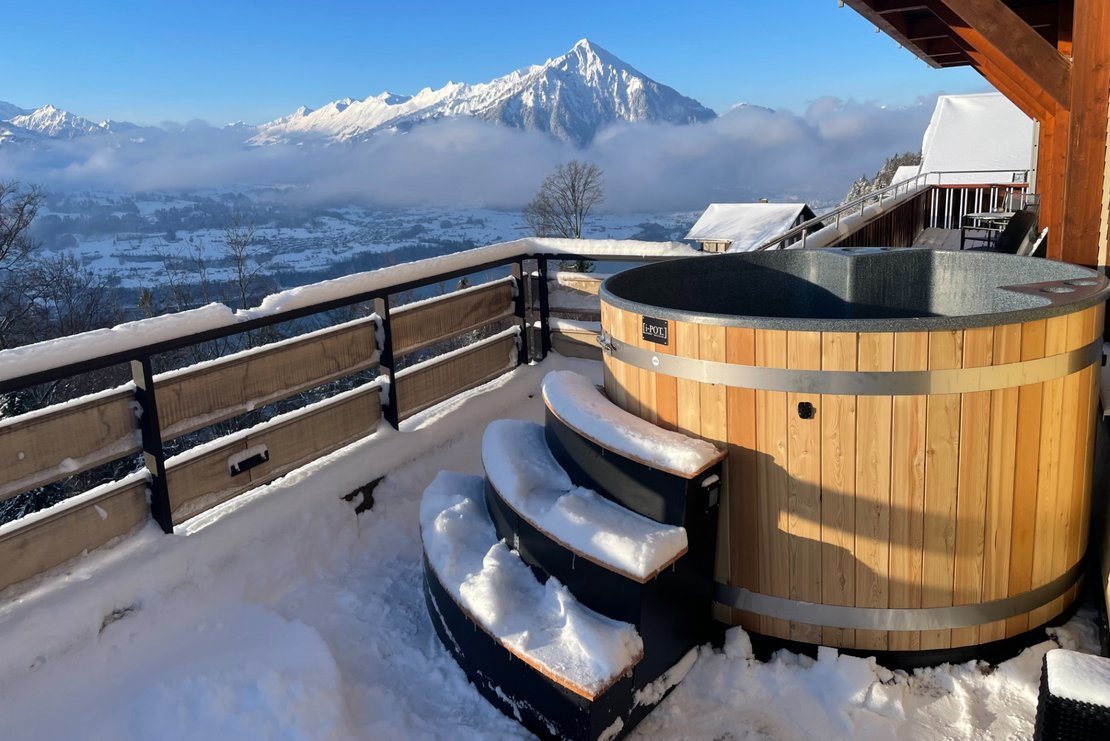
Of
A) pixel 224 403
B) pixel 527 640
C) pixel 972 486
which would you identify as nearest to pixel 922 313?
pixel 972 486

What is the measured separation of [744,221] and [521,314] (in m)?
43.5

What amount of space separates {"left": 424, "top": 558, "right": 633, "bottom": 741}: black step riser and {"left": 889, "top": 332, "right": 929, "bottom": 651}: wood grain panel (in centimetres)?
101

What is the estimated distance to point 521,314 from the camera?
19.7 ft

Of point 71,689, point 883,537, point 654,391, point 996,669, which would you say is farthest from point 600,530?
point 71,689

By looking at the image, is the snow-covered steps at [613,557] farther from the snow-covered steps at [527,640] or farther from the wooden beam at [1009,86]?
the wooden beam at [1009,86]

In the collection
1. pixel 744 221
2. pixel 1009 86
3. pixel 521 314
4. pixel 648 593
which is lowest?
pixel 744 221

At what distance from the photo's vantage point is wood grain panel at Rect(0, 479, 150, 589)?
3016 mm

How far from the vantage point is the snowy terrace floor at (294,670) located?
2686 mm

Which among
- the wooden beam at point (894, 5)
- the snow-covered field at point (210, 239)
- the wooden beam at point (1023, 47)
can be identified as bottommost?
the snow-covered field at point (210, 239)

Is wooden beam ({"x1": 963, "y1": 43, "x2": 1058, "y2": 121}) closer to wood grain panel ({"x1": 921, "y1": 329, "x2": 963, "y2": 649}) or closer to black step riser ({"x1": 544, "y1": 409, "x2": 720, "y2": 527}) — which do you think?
wood grain panel ({"x1": 921, "y1": 329, "x2": 963, "y2": 649})

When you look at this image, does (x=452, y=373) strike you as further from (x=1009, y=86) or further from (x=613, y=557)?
(x=1009, y=86)

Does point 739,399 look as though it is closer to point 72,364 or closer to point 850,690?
point 850,690

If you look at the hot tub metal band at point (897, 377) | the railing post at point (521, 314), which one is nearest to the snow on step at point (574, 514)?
the hot tub metal band at point (897, 377)

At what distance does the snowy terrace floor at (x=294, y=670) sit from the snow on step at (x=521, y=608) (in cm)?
32
